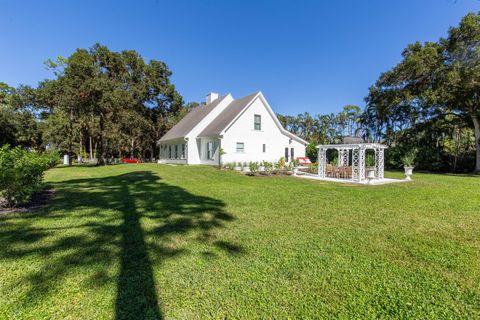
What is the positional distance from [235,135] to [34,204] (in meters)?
14.2

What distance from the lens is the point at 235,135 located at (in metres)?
19.2

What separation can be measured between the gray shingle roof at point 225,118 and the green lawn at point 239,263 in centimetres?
1356

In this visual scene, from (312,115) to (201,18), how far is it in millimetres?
41529

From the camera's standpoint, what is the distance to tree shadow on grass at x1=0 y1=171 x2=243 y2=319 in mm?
2603

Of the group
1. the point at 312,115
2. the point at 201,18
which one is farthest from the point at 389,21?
the point at 312,115

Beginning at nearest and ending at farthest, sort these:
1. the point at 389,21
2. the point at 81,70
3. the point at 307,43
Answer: the point at 389,21, the point at 307,43, the point at 81,70

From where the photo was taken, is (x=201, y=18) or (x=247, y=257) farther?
(x=201, y=18)

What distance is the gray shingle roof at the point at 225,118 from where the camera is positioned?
19.0 m

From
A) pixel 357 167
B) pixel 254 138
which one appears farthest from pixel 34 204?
pixel 254 138

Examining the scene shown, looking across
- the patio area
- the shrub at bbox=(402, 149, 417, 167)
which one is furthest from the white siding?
the shrub at bbox=(402, 149, 417, 167)

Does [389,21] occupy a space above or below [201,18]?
below

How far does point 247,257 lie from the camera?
10.9 ft

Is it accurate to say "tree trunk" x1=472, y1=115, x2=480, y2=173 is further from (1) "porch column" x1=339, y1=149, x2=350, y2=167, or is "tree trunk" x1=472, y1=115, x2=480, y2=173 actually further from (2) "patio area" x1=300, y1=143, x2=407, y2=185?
(2) "patio area" x1=300, y1=143, x2=407, y2=185

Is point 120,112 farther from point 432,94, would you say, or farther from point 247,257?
point 432,94
